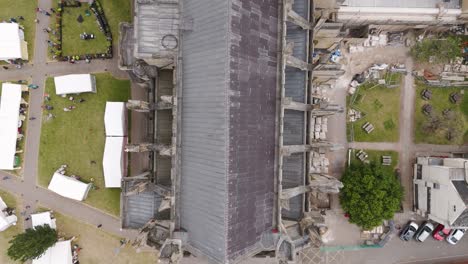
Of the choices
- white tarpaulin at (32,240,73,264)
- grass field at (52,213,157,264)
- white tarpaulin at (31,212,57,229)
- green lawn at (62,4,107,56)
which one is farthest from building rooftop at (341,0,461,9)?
white tarpaulin at (32,240,73,264)

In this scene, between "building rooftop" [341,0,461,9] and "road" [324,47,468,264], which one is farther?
"road" [324,47,468,264]

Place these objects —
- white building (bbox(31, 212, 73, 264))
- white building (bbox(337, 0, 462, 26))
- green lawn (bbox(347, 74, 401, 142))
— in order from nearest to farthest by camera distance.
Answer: white building (bbox(337, 0, 462, 26)), white building (bbox(31, 212, 73, 264)), green lawn (bbox(347, 74, 401, 142))

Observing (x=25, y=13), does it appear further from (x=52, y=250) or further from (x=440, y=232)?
(x=440, y=232)

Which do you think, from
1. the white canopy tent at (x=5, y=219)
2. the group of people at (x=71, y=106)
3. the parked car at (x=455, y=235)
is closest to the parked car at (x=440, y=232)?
the parked car at (x=455, y=235)

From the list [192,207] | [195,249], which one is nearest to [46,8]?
[192,207]

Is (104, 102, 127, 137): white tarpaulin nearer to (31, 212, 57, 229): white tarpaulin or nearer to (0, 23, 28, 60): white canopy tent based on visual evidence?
(0, 23, 28, 60): white canopy tent

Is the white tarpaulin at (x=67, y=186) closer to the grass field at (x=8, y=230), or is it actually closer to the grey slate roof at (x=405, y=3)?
the grass field at (x=8, y=230)

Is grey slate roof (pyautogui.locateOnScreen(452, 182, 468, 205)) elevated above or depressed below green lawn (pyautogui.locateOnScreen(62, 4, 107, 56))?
below
